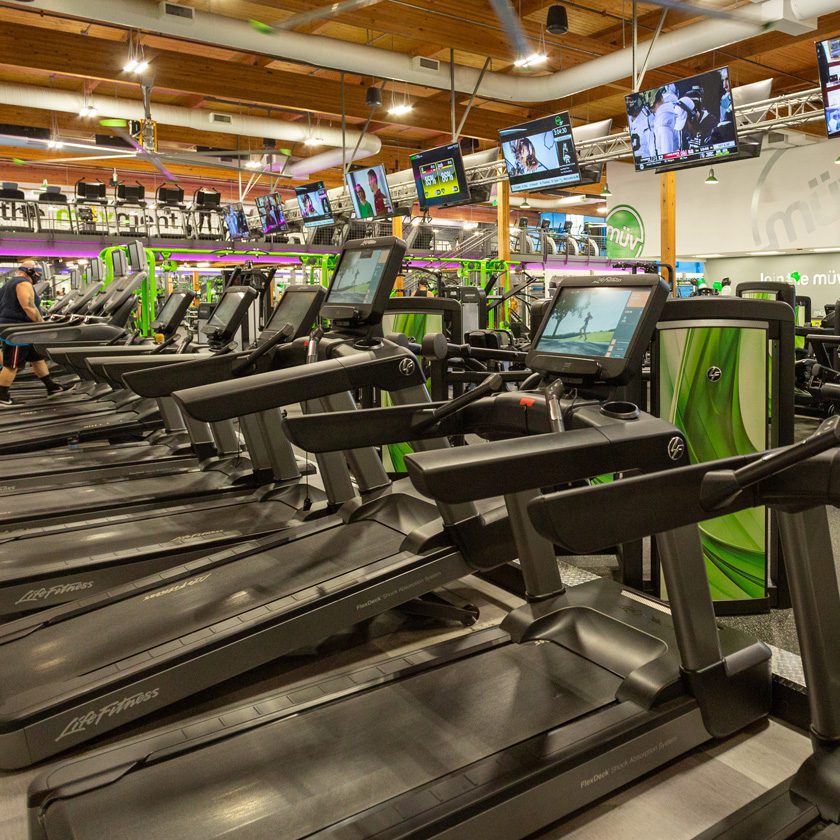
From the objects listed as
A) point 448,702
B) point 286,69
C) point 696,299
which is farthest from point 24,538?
point 286,69

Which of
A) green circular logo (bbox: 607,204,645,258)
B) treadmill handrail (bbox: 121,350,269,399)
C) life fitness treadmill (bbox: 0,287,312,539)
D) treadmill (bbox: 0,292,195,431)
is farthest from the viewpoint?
green circular logo (bbox: 607,204,645,258)

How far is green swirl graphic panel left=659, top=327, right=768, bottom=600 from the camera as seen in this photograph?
2758mm

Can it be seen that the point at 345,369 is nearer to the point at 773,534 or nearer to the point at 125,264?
the point at 773,534

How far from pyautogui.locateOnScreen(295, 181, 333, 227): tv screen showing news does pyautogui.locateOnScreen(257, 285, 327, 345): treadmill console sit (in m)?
8.95

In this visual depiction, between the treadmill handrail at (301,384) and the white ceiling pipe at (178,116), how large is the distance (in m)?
9.76

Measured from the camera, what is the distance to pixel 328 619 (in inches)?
95.6

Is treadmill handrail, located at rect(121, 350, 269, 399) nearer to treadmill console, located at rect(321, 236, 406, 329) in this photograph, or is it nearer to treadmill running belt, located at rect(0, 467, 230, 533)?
treadmill console, located at rect(321, 236, 406, 329)

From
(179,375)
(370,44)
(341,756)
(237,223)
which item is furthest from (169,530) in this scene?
(237,223)

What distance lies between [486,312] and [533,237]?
9.14 m

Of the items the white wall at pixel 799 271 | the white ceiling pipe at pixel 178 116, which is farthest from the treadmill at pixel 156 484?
the white wall at pixel 799 271

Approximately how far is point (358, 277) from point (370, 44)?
746 cm

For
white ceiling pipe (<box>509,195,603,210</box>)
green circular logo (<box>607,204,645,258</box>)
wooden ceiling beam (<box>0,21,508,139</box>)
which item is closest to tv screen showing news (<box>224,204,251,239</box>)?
wooden ceiling beam (<box>0,21,508,139</box>)

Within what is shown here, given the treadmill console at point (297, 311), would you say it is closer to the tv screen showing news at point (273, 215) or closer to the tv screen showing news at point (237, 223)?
the tv screen showing news at point (273, 215)

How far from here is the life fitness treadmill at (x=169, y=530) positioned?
2.94 meters
